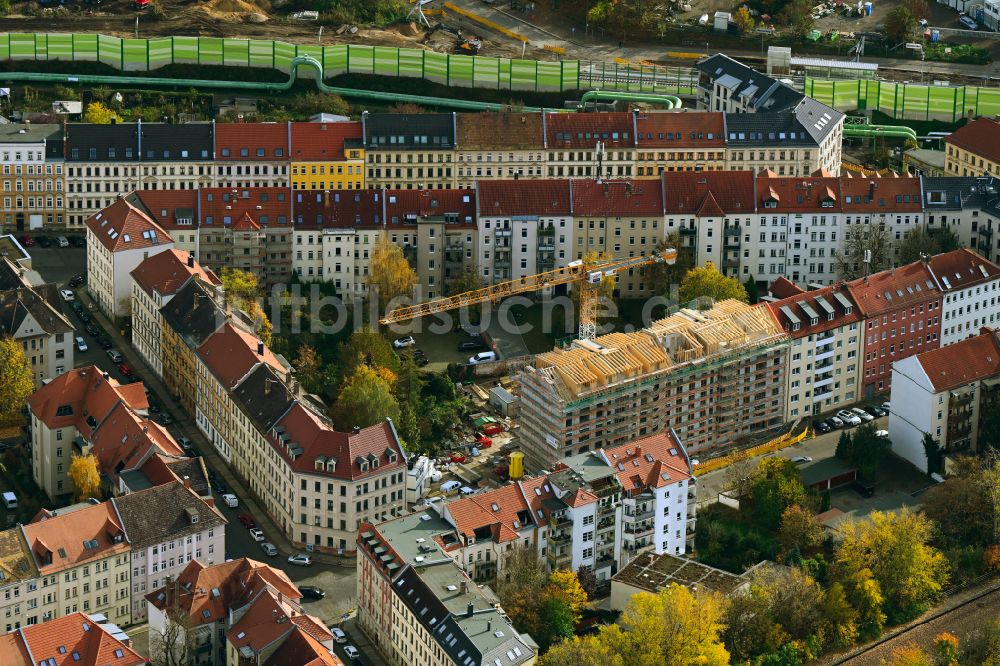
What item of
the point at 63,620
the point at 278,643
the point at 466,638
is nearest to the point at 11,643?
the point at 63,620

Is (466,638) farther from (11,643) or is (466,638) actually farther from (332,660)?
(11,643)

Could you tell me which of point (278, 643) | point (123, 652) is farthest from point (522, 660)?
point (123, 652)

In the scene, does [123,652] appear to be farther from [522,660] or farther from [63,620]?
[522,660]

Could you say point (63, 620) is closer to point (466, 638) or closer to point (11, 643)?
point (11, 643)
